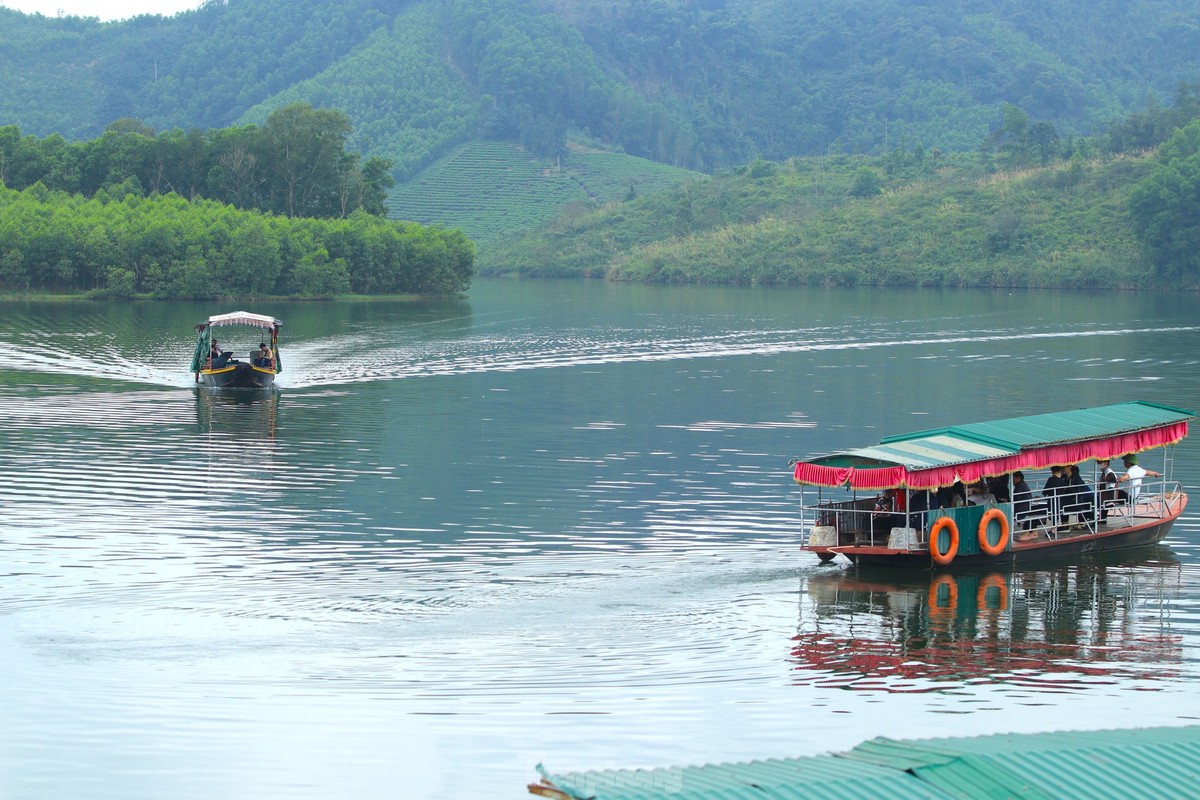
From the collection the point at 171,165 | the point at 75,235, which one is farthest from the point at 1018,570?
the point at 171,165

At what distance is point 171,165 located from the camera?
422 feet

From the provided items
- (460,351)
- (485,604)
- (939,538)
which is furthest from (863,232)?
(485,604)

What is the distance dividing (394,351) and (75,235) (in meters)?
41.0

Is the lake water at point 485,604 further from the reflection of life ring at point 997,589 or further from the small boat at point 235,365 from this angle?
the small boat at point 235,365

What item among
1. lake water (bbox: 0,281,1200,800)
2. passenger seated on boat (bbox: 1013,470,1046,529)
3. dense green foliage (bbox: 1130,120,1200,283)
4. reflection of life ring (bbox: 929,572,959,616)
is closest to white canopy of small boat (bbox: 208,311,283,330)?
lake water (bbox: 0,281,1200,800)

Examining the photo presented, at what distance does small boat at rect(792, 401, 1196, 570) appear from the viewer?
1123 inches

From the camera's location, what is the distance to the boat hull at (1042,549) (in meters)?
28.7

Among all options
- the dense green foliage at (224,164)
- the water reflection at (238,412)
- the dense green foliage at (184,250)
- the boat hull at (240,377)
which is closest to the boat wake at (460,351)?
the boat hull at (240,377)

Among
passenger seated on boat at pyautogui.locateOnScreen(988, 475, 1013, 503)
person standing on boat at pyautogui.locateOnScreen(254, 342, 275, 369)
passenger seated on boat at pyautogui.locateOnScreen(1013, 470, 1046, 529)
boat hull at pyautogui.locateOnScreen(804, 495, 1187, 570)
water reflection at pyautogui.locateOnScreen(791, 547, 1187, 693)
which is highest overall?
person standing on boat at pyautogui.locateOnScreen(254, 342, 275, 369)

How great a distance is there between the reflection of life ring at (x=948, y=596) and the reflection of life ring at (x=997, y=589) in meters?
0.42

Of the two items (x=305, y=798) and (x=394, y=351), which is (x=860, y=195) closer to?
(x=394, y=351)

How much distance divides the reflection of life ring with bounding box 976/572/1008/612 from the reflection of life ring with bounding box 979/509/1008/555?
0.47 meters

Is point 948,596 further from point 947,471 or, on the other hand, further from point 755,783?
point 755,783

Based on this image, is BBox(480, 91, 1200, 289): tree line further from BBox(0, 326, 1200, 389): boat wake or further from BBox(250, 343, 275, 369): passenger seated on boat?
BBox(250, 343, 275, 369): passenger seated on boat
